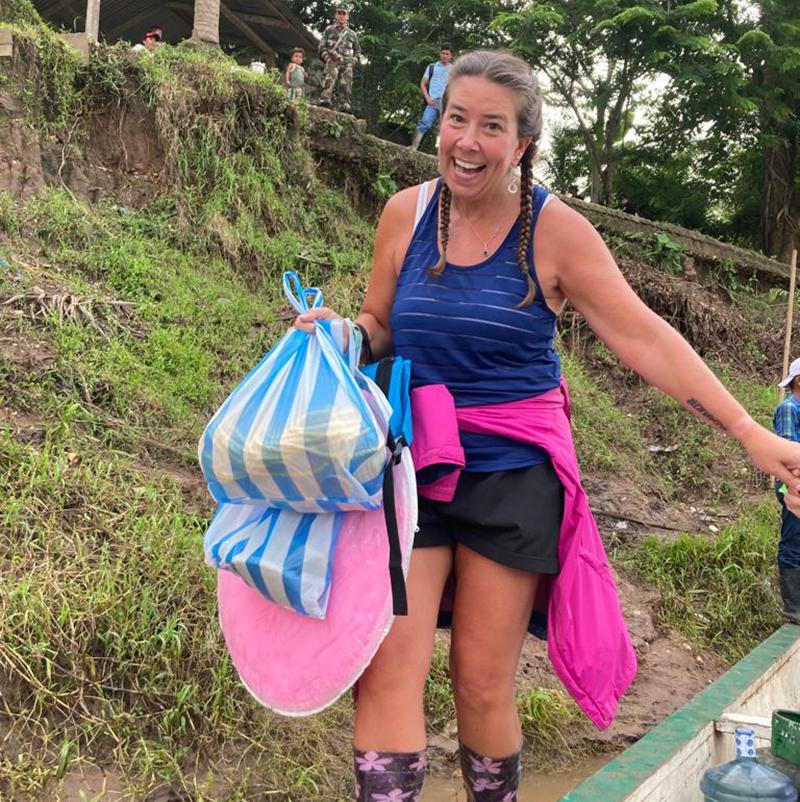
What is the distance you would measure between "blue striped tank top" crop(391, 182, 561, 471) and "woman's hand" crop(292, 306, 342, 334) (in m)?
0.17

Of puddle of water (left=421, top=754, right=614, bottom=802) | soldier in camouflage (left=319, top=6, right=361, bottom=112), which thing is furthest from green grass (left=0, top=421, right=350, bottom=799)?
soldier in camouflage (left=319, top=6, right=361, bottom=112)

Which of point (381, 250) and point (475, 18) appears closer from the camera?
point (381, 250)

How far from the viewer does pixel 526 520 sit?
7.32ft

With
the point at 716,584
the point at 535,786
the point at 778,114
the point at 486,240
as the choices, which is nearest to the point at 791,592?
the point at 716,584

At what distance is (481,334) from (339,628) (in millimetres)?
728

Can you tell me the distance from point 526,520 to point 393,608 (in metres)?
0.38

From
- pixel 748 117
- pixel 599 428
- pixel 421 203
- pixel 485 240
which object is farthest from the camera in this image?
pixel 748 117

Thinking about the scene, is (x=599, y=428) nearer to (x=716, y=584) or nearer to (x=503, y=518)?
(x=716, y=584)

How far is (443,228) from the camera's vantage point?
7.73ft

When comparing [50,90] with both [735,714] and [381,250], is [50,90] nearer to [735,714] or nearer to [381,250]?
[381,250]

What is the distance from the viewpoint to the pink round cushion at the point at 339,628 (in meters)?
2.07

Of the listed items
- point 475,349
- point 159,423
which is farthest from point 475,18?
point 475,349

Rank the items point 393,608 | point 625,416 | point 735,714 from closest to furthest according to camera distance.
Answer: point 393,608, point 735,714, point 625,416

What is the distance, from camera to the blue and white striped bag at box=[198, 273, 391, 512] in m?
1.97
